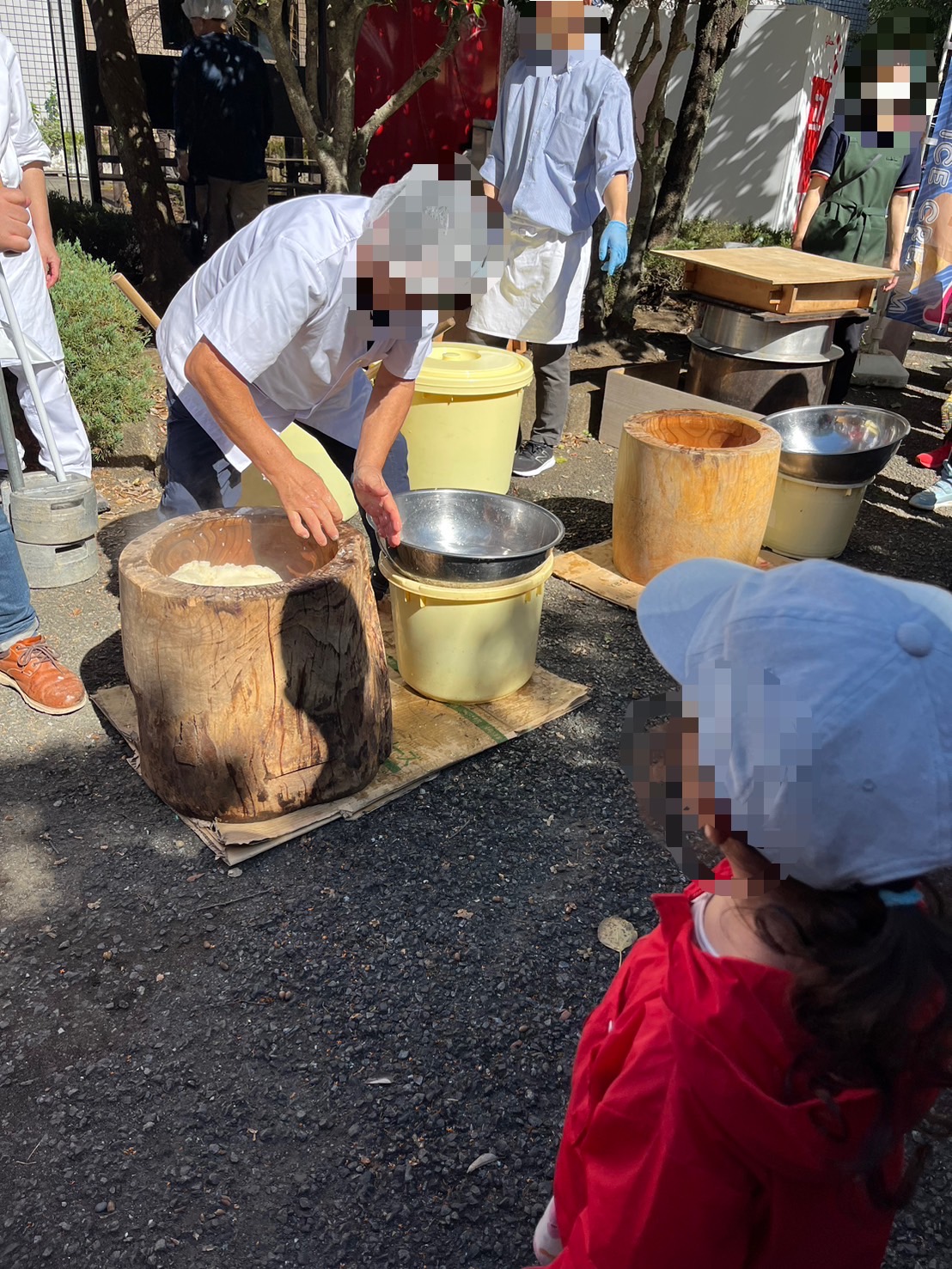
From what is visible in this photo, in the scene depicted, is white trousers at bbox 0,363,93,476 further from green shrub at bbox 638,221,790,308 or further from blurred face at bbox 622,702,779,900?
green shrub at bbox 638,221,790,308

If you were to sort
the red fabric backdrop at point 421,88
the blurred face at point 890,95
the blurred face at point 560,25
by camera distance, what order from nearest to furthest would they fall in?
the blurred face at point 560,25
the blurred face at point 890,95
the red fabric backdrop at point 421,88

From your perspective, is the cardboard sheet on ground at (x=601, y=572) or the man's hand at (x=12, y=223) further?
the cardboard sheet on ground at (x=601, y=572)

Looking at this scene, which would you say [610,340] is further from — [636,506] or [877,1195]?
[877,1195]

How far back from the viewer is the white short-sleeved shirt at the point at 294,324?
2305 mm

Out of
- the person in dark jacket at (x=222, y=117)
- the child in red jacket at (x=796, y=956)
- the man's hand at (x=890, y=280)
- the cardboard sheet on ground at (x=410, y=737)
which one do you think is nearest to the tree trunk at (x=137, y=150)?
the person in dark jacket at (x=222, y=117)

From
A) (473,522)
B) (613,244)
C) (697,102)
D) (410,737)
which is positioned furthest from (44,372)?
(697,102)

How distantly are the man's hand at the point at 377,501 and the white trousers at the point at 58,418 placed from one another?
1.74 meters

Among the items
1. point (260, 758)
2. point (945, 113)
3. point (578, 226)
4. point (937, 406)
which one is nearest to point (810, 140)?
point (937, 406)

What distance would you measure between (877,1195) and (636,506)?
3.25m

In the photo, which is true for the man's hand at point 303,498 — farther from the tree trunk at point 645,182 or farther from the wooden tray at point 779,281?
the tree trunk at point 645,182

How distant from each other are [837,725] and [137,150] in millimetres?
6522

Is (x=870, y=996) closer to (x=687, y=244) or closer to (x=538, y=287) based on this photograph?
(x=538, y=287)

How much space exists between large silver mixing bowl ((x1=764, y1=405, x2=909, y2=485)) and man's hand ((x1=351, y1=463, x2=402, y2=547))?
6.96 feet

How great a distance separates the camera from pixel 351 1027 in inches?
79.6
